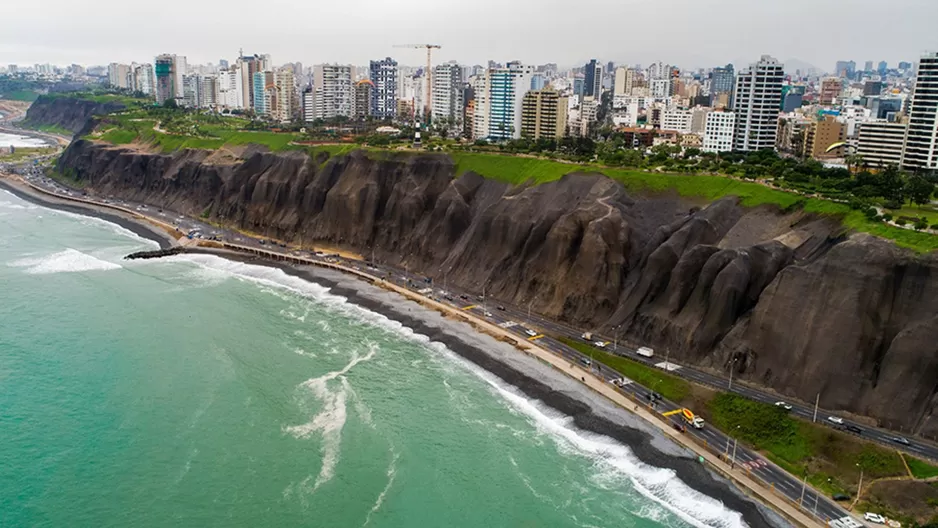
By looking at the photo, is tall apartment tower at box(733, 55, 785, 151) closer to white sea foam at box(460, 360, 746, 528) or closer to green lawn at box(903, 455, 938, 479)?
white sea foam at box(460, 360, 746, 528)

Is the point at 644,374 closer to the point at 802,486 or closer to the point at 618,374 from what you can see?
the point at 618,374

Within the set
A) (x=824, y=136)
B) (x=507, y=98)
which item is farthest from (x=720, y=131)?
(x=507, y=98)

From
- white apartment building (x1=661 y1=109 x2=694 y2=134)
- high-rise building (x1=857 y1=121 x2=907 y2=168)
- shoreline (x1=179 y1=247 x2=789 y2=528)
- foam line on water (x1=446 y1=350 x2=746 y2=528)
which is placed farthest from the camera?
white apartment building (x1=661 y1=109 x2=694 y2=134)

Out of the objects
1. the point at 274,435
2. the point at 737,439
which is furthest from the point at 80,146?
the point at 737,439

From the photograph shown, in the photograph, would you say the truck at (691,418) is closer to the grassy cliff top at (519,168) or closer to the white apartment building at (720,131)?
the grassy cliff top at (519,168)

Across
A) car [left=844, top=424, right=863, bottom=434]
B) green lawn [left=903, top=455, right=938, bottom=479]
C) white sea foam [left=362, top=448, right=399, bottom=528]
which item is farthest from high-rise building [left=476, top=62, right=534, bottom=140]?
green lawn [left=903, top=455, right=938, bottom=479]

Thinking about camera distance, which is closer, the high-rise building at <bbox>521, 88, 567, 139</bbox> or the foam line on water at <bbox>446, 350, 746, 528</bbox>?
the foam line on water at <bbox>446, 350, 746, 528</bbox>

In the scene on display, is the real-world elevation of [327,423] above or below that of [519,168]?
below

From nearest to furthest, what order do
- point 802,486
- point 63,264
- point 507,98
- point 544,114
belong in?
point 802,486
point 63,264
point 544,114
point 507,98
